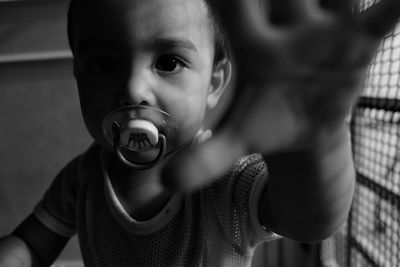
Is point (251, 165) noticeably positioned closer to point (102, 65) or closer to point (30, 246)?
point (102, 65)

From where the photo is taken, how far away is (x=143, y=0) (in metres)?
0.36

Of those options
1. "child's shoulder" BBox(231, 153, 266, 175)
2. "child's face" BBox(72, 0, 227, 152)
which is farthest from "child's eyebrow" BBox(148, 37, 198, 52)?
"child's shoulder" BBox(231, 153, 266, 175)

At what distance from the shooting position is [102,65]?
1.26 feet

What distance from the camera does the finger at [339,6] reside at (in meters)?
0.17

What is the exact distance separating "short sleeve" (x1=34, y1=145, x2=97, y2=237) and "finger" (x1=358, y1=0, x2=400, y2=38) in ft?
1.40

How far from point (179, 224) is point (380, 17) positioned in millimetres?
319

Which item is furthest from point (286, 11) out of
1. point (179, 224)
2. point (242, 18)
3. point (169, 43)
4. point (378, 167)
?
point (378, 167)

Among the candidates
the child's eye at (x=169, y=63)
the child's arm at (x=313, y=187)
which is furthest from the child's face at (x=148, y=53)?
the child's arm at (x=313, y=187)

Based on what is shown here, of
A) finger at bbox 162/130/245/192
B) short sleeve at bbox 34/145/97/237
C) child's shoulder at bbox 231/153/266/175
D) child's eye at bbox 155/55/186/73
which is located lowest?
short sleeve at bbox 34/145/97/237

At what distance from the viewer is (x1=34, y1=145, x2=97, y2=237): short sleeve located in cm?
53

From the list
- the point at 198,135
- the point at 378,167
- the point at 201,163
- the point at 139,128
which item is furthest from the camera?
the point at 378,167

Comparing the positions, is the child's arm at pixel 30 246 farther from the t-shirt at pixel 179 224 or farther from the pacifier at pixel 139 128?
the pacifier at pixel 139 128

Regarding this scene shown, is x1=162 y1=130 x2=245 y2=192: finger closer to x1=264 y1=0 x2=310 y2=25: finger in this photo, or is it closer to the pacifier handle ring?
x1=264 y1=0 x2=310 y2=25: finger

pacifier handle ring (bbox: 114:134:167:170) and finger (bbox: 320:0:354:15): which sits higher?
finger (bbox: 320:0:354:15)
